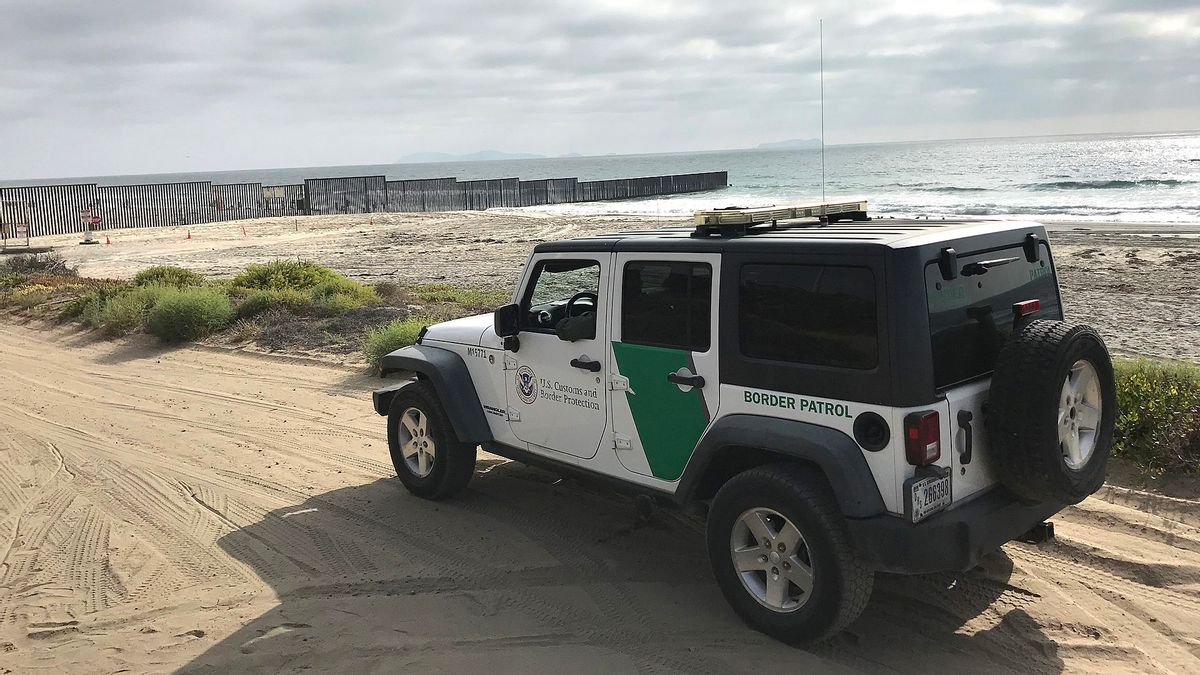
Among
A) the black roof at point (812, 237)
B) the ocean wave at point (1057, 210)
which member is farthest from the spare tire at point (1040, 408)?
the ocean wave at point (1057, 210)

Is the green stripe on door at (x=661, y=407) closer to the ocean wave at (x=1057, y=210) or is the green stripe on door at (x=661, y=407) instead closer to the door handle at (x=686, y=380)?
the door handle at (x=686, y=380)

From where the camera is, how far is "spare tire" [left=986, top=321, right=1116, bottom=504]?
3.89 meters

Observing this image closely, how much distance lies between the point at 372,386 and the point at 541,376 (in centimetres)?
510

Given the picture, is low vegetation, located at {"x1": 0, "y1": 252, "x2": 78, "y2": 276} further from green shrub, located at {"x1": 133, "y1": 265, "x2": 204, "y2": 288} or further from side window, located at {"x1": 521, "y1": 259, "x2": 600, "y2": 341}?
side window, located at {"x1": 521, "y1": 259, "x2": 600, "y2": 341}

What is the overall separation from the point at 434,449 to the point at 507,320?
4.20 ft

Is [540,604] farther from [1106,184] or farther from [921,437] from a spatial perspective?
[1106,184]

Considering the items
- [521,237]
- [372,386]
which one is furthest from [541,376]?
[521,237]

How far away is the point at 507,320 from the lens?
18.2ft

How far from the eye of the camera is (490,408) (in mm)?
6000

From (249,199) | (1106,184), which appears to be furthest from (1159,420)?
(1106,184)

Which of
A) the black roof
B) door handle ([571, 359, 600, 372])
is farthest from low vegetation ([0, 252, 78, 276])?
the black roof

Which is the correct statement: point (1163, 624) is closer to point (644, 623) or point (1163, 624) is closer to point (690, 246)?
point (644, 623)

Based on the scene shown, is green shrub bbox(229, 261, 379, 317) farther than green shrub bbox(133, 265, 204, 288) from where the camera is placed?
No

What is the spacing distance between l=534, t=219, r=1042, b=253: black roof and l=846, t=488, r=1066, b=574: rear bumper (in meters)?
1.16
